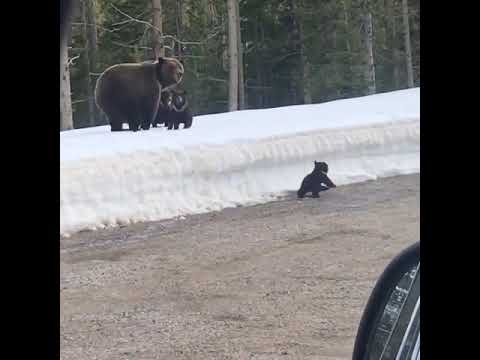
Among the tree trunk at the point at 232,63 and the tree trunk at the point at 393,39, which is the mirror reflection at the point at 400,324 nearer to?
the tree trunk at the point at 232,63

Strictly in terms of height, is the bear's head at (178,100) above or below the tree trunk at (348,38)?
below

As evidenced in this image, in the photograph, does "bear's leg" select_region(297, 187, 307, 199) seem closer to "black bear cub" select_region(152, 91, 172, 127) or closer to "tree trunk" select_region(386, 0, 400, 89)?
"black bear cub" select_region(152, 91, 172, 127)

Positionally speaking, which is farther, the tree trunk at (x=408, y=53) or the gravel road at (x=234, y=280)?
the tree trunk at (x=408, y=53)

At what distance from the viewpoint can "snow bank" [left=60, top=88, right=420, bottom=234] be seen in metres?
2.74

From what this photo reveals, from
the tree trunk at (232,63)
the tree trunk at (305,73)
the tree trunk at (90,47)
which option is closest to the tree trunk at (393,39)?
the tree trunk at (305,73)

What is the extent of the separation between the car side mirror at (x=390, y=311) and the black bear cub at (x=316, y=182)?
8.47 ft

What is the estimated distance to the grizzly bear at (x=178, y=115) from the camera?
3.73 m

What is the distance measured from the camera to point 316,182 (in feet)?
9.93

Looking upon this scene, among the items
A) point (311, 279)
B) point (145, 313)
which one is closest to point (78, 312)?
point (145, 313)

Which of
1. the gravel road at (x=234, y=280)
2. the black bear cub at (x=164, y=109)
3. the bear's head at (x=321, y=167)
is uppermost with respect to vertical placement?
the black bear cub at (x=164, y=109)

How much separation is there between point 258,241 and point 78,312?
2.58 ft

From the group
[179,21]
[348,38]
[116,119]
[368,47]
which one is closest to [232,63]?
[179,21]
